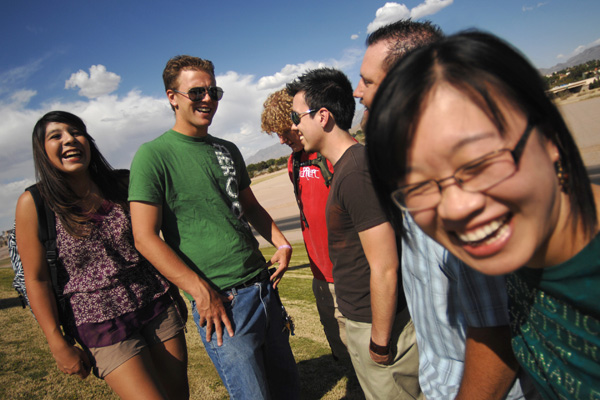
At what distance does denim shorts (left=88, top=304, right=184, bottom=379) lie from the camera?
215 centimetres

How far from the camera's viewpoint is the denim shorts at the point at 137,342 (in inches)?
84.5

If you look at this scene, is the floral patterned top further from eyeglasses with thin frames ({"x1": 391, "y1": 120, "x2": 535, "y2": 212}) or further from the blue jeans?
eyeglasses with thin frames ({"x1": 391, "y1": 120, "x2": 535, "y2": 212})

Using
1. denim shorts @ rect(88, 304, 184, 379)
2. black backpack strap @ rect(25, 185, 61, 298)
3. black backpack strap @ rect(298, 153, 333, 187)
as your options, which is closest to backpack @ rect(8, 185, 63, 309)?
black backpack strap @ rect(25, 185, 61, 298)

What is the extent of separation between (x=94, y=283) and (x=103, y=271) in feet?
0.30

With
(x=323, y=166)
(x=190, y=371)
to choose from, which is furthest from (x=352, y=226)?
(x=190, y=371)

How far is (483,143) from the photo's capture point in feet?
2.57

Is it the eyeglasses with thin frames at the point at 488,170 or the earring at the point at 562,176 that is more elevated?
the eyeglasses with thin frames at the point at 488,170

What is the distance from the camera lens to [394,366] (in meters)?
2.10

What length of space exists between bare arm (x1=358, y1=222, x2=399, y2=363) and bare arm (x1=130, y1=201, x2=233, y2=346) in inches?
38.2

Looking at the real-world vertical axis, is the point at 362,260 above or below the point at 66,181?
below

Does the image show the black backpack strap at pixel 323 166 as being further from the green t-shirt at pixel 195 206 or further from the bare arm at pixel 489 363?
the bare arm at pixel 489 363

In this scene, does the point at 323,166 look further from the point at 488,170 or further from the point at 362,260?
the point at 488,170

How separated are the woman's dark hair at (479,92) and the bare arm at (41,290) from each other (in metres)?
2.36

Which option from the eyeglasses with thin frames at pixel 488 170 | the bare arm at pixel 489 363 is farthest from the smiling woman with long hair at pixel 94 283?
the eyeglasses with thin frames at pixel 488 170
